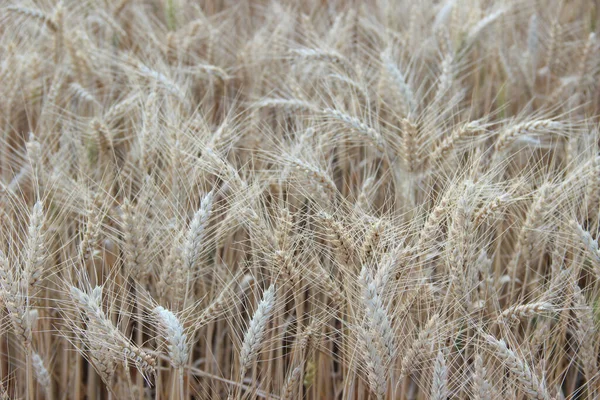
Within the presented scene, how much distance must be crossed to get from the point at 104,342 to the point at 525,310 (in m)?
1.04

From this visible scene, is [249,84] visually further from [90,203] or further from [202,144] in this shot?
[90,203]

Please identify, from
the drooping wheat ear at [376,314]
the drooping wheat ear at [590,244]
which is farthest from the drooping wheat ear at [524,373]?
the drooping wheat ear at [590,244]

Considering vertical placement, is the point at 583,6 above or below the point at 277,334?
above

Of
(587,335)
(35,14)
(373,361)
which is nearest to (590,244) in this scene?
(587,335)

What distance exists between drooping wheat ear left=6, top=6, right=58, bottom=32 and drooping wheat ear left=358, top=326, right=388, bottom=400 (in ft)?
6.22

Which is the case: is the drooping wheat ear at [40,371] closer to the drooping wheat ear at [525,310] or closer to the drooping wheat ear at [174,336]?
the drooping wheat ear at [174,336]

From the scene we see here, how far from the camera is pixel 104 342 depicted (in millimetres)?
1462

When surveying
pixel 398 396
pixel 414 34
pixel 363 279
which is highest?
pixel 414 34

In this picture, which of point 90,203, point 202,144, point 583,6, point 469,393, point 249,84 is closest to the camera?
point 469,393

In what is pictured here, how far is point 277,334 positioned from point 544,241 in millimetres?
846

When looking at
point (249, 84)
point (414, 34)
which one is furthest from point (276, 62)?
point (414, 34)

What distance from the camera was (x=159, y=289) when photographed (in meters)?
1.69

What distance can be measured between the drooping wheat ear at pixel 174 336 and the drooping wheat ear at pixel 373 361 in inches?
16.4

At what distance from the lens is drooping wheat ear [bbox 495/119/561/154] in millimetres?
1914
